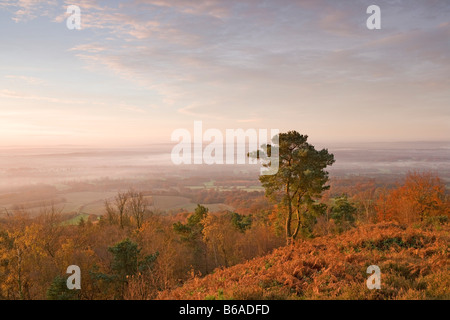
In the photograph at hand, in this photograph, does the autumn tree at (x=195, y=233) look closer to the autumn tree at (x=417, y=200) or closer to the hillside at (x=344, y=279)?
the autumn tree at (x=417, y=200)

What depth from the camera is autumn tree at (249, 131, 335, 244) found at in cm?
2319

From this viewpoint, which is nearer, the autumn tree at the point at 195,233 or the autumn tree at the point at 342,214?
the autumn tree at the point at 342,214

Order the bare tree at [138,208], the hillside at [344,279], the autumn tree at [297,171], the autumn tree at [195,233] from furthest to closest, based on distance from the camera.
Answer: the bare tree at [138,208] → the autumn tree at [195,233] → the autumn tree at [297,171] → the hillside at [344,279]

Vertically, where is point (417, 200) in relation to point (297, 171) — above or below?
below

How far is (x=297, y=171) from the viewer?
23.4m

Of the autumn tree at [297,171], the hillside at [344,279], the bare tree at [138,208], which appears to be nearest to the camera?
the hillside at [344,279]

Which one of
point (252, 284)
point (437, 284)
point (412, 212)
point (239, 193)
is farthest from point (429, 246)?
point (239, 193)

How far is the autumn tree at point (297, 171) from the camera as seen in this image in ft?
76.1

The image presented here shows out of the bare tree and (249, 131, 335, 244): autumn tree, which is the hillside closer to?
(249, 131, 335, 244): autumn tree

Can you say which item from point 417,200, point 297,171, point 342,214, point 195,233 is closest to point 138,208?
point 195,233

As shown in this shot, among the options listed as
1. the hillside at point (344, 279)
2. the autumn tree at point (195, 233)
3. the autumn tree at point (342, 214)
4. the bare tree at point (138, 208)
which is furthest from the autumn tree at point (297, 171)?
the bare tree at point (138, 208)

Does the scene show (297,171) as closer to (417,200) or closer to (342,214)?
(342,214)
